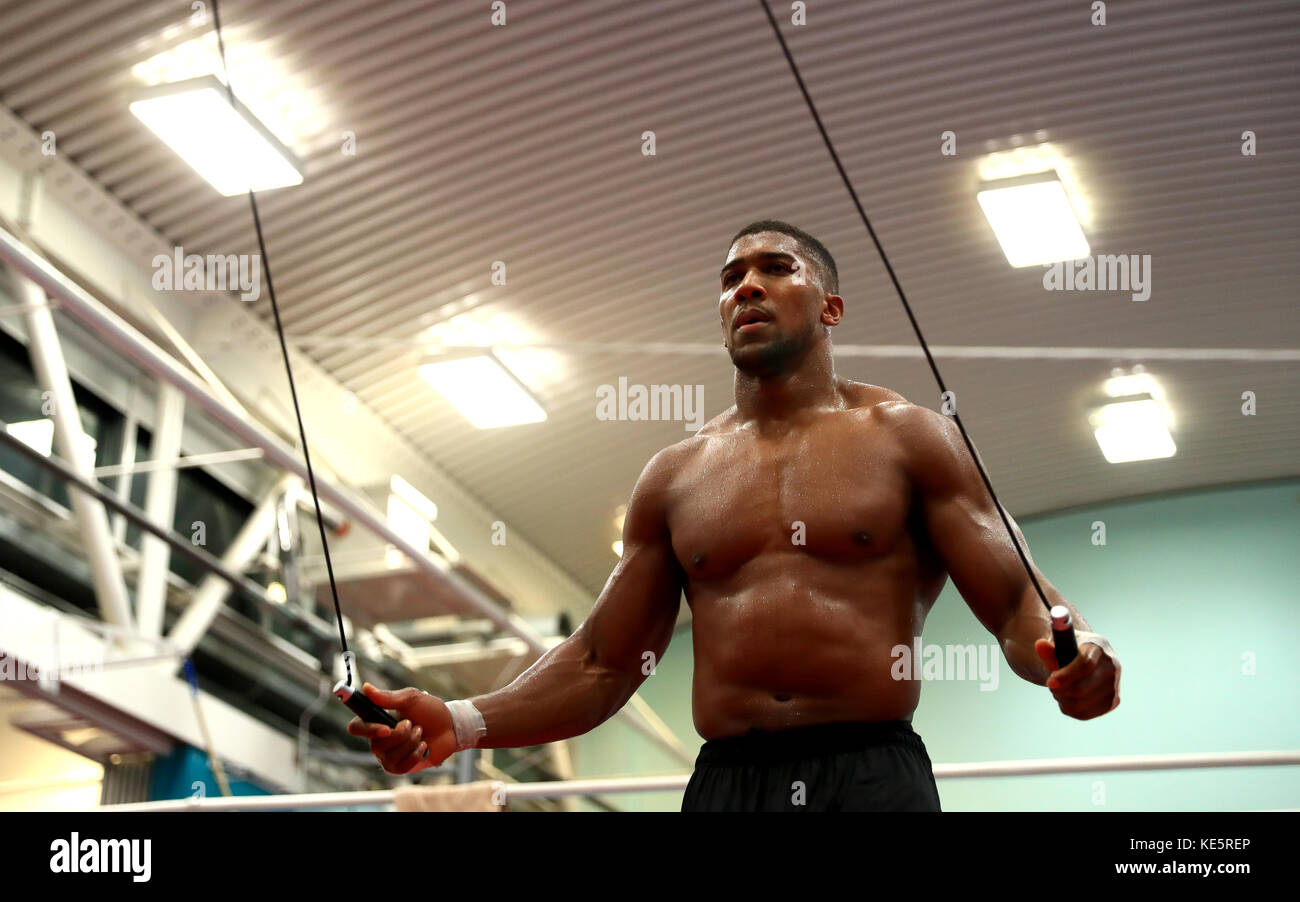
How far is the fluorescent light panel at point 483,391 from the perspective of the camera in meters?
8.22

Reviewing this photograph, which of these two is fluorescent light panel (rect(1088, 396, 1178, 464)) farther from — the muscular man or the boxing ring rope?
the muscular man

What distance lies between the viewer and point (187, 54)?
6.24m

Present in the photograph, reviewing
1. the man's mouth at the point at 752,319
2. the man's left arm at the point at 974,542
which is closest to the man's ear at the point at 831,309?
the man's mouth at the point at 752,319

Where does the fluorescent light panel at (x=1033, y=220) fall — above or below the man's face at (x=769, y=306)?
above

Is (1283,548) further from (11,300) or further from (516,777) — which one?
(11,300)

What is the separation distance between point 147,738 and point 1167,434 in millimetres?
6434

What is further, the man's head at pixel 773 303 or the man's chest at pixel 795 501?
the man's head at pixel 773 303

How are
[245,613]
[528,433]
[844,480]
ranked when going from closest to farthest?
[844,480]
[245,613]
[528,433]

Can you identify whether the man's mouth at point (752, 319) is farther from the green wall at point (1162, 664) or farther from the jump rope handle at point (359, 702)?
the green wall at point (1162, 664)

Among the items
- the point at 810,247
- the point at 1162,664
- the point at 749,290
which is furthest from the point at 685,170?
the point at 1162,664

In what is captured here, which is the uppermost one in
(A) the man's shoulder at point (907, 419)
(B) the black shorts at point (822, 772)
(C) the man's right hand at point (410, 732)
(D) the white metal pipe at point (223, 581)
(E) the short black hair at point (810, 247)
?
(D) the white metal pipe at point (223, 581)

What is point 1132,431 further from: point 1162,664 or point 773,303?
point 773,303

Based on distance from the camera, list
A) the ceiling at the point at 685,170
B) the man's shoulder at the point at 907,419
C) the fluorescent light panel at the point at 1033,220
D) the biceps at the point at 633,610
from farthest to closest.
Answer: the fluorescent light panel at the point at 1033,220, the ceiling at the point at 685,170, the biceps at the point at 633,610, the man's shoulder at the point at 907,419
